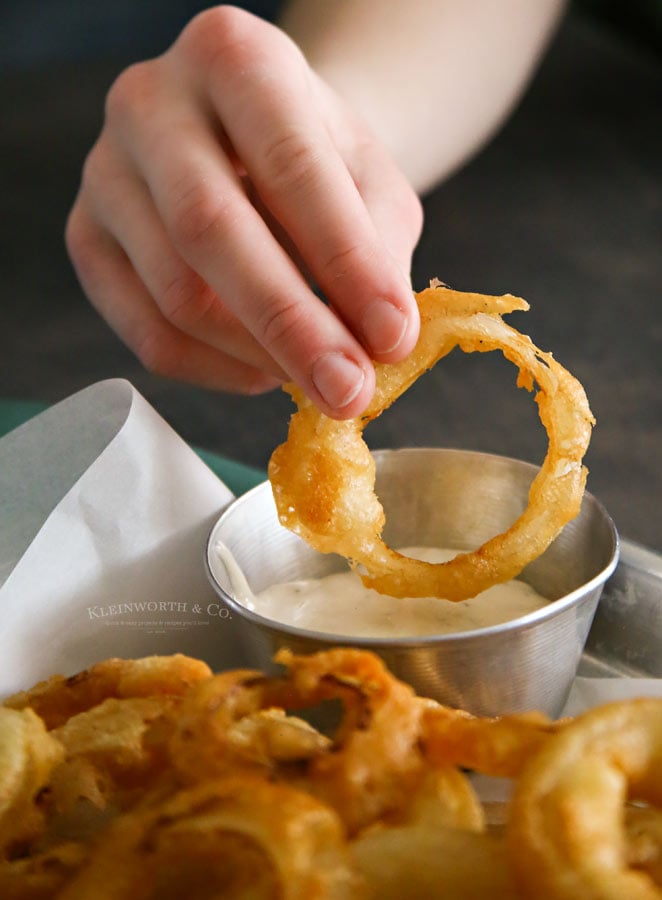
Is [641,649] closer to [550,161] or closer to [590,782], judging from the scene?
[590,782]

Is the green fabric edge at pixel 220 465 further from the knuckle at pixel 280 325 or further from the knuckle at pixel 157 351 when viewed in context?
the knuckle at pixel 280 325

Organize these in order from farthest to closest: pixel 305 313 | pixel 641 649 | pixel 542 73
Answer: pixel 542 73 → pixel 641 649 → pixel 305 313

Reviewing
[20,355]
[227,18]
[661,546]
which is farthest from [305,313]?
[20,355]

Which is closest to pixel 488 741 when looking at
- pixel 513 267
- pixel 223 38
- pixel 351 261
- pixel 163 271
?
pixel 351 261

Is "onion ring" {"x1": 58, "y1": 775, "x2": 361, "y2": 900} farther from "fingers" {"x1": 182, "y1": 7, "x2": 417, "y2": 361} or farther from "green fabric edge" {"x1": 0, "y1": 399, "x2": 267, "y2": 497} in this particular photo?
"green fabric edge" {"x1": 0, "y1": 399, "x2": 267, "y2": 497}

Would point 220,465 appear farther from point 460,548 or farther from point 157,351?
point 460,548
